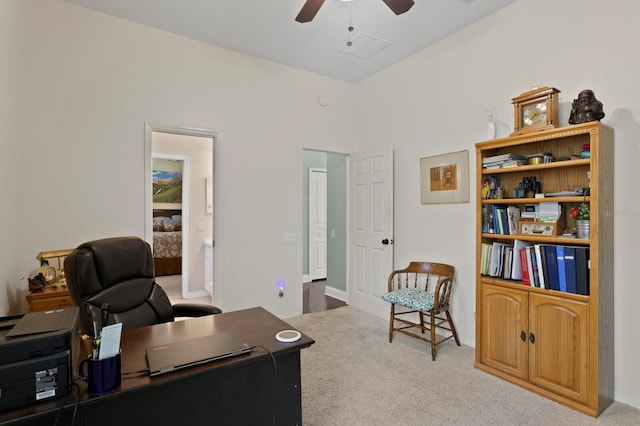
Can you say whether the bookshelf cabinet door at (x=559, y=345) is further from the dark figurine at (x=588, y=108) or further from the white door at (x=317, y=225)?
the white door at (x=317, y=225)

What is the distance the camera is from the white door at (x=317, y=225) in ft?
20.8

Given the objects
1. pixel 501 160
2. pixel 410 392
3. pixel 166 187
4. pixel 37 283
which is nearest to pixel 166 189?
pixel 166 187

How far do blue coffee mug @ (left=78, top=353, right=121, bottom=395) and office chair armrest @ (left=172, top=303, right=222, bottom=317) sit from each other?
1.00 metres

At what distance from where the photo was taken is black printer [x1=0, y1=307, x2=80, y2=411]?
1019 mm

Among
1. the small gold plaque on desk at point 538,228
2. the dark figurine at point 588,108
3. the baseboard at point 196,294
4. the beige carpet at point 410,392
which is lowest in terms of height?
the beige carpet at point 410,392

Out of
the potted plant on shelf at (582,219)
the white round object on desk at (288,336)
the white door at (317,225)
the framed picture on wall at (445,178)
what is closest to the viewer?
the white round object on desk at (288,336)

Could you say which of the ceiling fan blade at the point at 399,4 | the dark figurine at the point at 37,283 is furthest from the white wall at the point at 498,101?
the dark figurine at the point at 37,283

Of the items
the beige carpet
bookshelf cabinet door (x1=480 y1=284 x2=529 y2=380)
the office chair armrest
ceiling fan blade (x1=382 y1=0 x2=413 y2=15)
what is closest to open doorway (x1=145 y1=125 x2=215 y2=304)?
the beige carpet

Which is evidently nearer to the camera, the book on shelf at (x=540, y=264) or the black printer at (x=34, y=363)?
the black printer at (x=34, y=363)

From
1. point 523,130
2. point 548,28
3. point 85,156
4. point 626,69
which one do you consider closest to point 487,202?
point 523,130

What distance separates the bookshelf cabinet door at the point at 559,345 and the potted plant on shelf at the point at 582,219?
0.47m

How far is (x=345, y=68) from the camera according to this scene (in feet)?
13.8

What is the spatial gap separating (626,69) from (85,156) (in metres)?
4.37

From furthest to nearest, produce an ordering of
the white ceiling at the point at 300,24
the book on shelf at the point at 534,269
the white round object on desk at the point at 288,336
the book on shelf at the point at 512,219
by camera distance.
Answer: the white ceiling at the point at 300,24 < the book on shelf at the point at 512,219 < the book on shelf at the point at 534,269 < the white round object on desk at the point at 288,336
